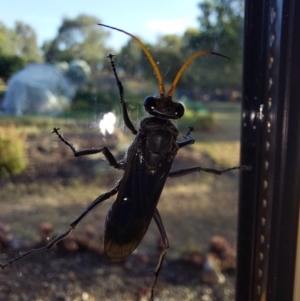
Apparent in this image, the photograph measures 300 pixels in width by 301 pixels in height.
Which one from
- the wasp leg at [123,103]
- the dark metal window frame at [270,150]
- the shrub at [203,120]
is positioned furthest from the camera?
the shrub at [203,120]

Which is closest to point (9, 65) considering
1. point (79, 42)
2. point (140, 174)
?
point (79, 42)

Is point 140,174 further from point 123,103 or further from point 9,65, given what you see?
point 9,65

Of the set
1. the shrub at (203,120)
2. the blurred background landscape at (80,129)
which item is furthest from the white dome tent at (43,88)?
the shrub at (203,120)

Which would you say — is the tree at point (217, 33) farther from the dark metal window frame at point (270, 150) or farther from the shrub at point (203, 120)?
the shrub at point (203, 120)

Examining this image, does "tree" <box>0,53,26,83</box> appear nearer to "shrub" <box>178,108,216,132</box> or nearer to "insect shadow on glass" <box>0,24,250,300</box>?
"insect shadow on glass" <box>0,24,250,300</box>

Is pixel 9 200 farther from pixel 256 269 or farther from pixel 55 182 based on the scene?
pixel 256 269

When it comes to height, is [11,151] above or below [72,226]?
above

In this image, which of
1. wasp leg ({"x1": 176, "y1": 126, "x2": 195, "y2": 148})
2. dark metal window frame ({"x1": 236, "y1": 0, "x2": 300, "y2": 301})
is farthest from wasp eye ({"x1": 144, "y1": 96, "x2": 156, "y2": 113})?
dark metal window frame ({"x1": 236, "y1": 0, "x2": 300, "y2": 301})
